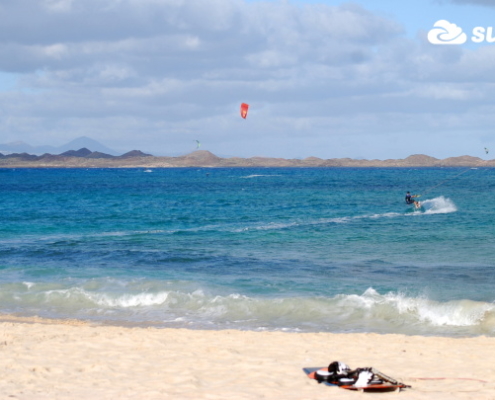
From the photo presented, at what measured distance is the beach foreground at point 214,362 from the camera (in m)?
9.28

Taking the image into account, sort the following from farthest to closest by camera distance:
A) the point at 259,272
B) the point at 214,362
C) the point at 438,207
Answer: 1. the point at 438,207
2. the point at 259,272
3. the point at 214,362

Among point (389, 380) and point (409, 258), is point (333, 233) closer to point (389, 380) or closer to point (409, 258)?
point (409, 258)

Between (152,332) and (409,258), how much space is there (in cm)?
1306

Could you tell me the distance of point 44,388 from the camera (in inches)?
368

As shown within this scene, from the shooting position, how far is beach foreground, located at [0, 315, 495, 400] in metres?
9.28

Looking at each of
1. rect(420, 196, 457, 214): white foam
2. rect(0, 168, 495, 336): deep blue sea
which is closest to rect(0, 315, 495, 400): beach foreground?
rect(0, 168, 495, 336): deep blue sea

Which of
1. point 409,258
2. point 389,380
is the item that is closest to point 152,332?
point 389,380

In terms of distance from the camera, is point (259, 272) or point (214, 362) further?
point (259, 272)

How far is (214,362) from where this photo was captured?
1102cm

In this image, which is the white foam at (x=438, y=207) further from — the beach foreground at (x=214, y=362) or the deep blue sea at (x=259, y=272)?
the beach foreground at (x=214, y=362)

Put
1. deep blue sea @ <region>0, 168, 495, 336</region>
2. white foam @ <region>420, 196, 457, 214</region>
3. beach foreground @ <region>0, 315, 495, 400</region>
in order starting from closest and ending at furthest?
beach foreground @ <region>0, 315, 495, 400</region>
deep blue sea @ <region>0, 168, 495, 336</region>
white foam @ <region>420, 196, 457, 214</region>

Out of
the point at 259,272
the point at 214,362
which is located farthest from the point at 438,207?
the point at 214,362

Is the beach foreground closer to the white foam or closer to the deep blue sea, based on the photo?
the deep blue sea

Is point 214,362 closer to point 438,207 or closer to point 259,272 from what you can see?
point 259,272
